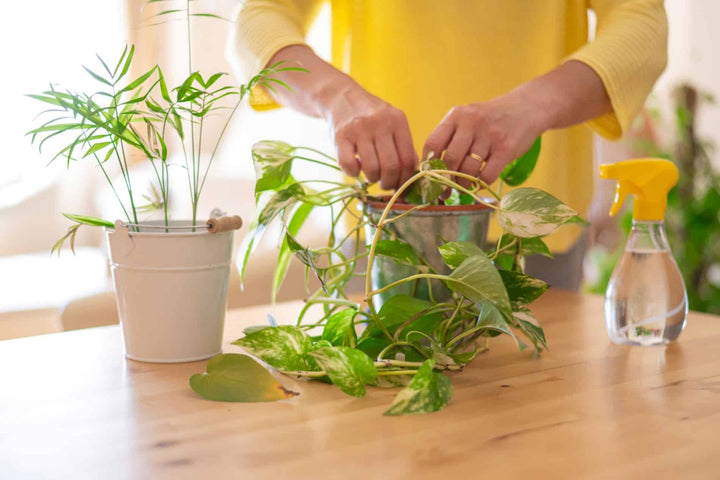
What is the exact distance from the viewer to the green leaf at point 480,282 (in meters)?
0.57

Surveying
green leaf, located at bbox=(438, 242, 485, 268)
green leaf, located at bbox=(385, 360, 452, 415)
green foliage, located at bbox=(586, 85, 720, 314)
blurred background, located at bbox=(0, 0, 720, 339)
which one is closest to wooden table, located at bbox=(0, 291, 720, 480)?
green leaf, located at bbox=(385, 360, 452, 415)

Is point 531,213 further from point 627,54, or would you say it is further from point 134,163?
point 134,163

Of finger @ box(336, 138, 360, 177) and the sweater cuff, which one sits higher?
the sweater cuff

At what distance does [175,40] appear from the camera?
270cm

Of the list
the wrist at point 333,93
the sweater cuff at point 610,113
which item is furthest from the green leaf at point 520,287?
the sweater cuff at point 610,113

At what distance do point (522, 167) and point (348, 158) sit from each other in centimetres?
22

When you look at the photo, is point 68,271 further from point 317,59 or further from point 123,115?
point 123,115

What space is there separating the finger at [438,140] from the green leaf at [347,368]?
31 cm

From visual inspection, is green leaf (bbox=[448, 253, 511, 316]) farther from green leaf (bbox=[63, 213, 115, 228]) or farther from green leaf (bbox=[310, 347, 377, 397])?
green leaf (bbox=[63, 213, 115, 228])

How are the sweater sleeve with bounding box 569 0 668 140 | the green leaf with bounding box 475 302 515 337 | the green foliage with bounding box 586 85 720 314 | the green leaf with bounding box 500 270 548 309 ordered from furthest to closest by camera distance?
the green foliage with bounding box 586 85 720 314 → the sweater sleeve with bounding box 569 0 668 140 → the green leaf with bounding box 500 270 548 309 → the green leaf with bounding box 475 302 515 337

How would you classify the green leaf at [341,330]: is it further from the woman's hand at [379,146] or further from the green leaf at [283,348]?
the woman's hand at [379,146]

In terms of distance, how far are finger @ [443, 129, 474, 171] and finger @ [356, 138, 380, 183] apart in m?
0.08

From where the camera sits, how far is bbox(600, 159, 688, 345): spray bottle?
76 cm

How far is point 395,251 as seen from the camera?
2.26 feet
